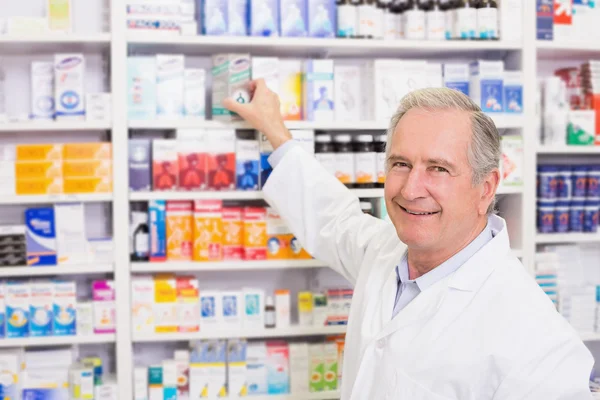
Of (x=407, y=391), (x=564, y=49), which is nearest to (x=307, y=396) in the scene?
(x=407, y=391)

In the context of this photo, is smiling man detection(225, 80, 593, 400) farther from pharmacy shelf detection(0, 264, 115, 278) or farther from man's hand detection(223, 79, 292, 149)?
pharmacy shelf detection(0, 264, 115, 278)

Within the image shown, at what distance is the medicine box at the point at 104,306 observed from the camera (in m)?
3.16

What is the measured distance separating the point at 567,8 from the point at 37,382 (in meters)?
3.29

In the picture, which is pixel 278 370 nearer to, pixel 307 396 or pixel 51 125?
pixel 307 396

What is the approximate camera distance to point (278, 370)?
3.32 metres

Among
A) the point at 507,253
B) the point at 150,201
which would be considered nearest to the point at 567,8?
the point at 507,253

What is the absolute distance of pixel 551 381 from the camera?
163 centimetres

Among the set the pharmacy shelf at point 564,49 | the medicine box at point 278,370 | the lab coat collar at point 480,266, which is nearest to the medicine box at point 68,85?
the medicine box at point 278,370

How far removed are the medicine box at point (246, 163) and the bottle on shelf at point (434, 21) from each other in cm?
103

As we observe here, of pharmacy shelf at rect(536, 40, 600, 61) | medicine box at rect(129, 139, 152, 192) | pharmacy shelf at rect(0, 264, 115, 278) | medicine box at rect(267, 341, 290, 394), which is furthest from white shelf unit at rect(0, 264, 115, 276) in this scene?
pharmacy shelf at rect(536, 40, 600, 61)

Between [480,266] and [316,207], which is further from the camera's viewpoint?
[316,207]

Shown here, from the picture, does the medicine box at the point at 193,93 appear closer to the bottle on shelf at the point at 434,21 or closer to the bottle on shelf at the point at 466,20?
the bottle on shelf at the point at 434,21

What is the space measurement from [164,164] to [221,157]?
27cm

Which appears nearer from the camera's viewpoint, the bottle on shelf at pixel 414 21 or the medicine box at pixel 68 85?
the medicine box at pixel 68 85
